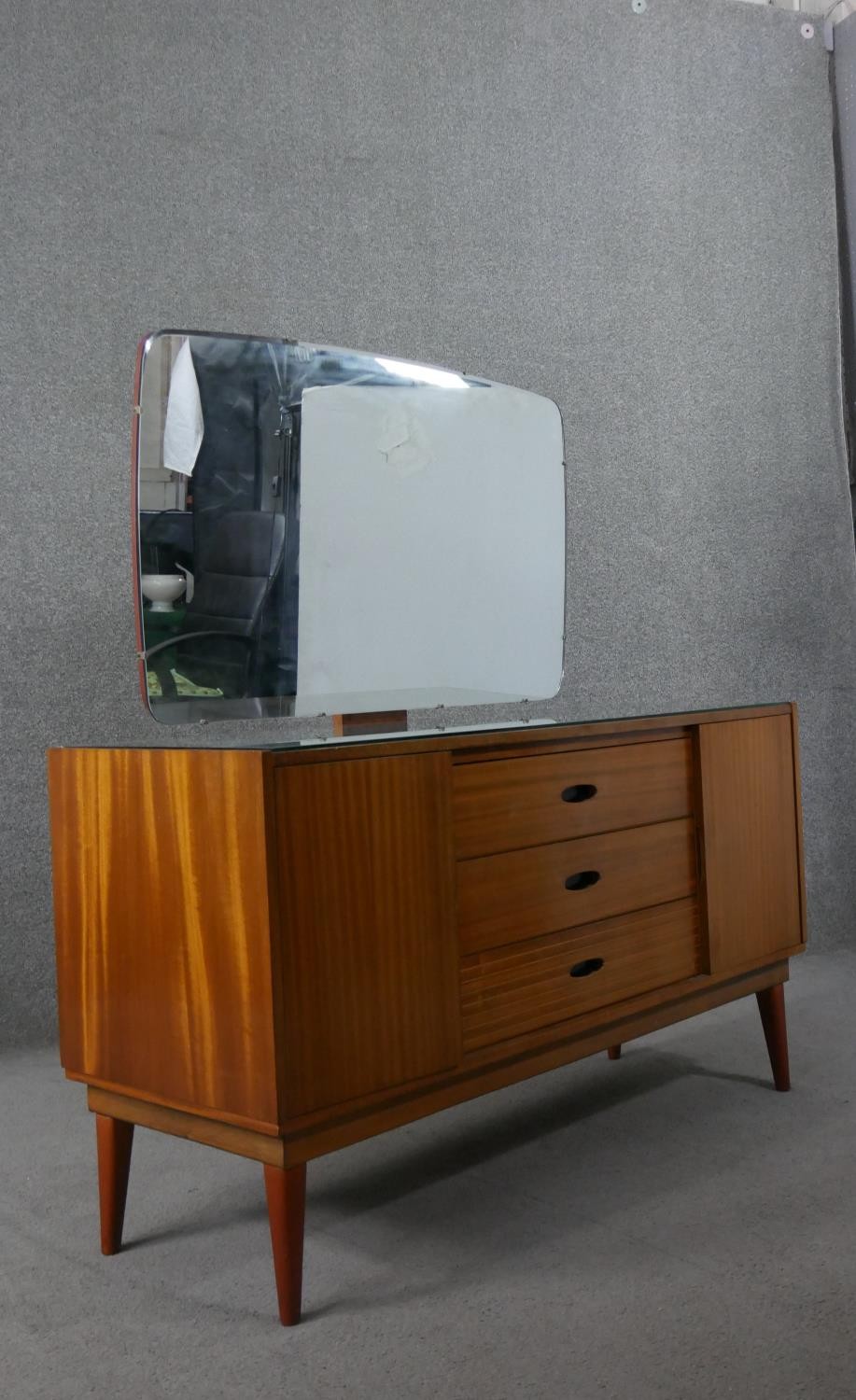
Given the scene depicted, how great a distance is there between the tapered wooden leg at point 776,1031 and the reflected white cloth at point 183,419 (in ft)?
4.31

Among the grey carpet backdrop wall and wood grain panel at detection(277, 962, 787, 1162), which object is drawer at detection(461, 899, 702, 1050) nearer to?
wood grain panel at detection(277, 962, 787, 1162)

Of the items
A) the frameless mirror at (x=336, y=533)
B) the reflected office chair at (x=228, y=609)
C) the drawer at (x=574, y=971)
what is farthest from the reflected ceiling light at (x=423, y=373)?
the drawer at (x=574, y=971)

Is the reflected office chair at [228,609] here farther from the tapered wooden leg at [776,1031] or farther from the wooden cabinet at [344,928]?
the tapered wooden leg at [776,1031]

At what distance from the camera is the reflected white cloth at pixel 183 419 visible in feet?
5.41

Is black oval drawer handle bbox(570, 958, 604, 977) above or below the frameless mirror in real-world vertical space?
below

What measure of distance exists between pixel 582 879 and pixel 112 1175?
2.45 ft

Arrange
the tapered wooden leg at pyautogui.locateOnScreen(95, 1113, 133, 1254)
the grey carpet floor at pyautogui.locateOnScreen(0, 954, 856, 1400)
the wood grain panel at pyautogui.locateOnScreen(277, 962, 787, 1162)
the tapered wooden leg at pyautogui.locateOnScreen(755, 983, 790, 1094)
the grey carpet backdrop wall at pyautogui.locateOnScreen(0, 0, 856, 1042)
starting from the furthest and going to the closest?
the grey carpet backdrop wall at pyautogui.locateOnScreen(0, 0, 856, 1042), the tapered wooden leg at pyautogui.locateOnScreen(755, 983, 790, 1094), the tapered wooden leg at pyautogui.locateOnScreen(95, 1113, 133, 1254), the wood grain panel at pyautogui.locateOnScreen(277, 962, 787, 1162), the grey carpet floor at pyautogui.locateOnScreen(0, 954, 856, 1400)

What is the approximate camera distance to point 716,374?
10.8 feet

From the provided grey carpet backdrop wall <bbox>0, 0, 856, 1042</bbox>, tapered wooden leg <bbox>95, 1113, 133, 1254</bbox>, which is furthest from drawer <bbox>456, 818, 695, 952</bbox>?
grey carpet backdrop wall <bbox>0, 0, 856, 1042</bbox>

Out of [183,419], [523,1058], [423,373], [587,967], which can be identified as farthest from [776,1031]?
[183,419]

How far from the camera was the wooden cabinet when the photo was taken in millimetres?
1373

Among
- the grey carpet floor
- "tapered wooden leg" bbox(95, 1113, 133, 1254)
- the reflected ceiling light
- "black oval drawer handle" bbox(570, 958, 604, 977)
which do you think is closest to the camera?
the grey carpet floor

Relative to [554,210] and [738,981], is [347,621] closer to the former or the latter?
[738,981]

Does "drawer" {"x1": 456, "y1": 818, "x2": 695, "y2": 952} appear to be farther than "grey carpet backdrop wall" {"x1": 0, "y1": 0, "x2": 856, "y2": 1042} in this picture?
No
